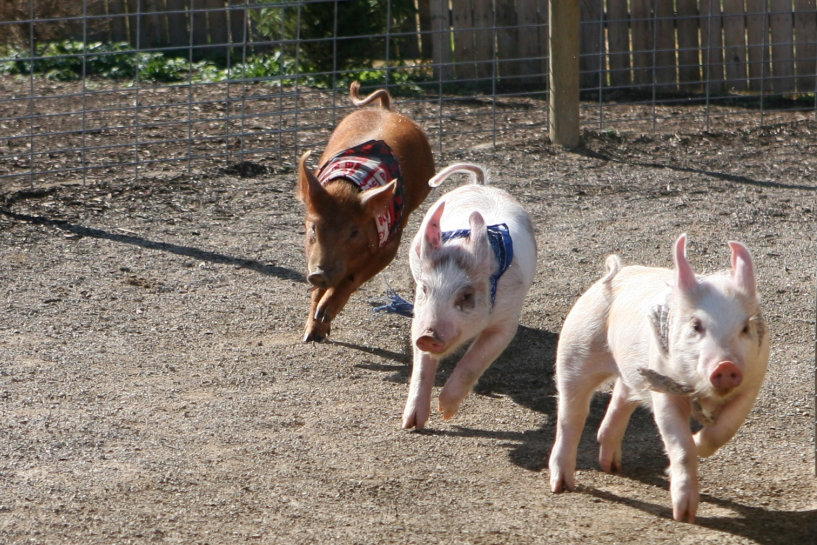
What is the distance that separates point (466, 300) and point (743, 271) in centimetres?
110

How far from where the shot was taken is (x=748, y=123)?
982 cm

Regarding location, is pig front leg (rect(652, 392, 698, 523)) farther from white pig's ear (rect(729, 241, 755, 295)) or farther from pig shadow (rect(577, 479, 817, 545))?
white pig's ear (rect(729, 241, 755, 295))

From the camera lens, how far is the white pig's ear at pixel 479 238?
3.74 meters

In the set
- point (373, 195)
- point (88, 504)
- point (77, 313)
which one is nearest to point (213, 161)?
point (77, 313)

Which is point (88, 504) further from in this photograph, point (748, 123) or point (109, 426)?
point (748, 123)

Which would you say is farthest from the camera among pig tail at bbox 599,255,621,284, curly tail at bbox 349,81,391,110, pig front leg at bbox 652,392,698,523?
curly tail at bbox 349,81,391,110

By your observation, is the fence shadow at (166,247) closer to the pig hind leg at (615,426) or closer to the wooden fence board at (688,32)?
the pig hind leg at (615,426)

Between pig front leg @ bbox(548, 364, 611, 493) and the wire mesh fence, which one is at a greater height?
the wire mesh fence

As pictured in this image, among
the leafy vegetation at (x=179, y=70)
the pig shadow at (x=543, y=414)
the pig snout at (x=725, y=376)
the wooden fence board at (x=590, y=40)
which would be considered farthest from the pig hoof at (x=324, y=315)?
the wooden fence board at (x=590, y=40)

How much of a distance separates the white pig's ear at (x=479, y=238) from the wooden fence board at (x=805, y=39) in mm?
7854

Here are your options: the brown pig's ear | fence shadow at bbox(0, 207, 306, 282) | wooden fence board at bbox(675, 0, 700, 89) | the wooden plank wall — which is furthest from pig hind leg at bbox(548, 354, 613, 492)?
wooden fence board at bbox(675, 0, 700, 89)

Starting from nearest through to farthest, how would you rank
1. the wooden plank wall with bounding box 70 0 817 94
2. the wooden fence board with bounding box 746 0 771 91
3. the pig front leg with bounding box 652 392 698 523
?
the pig front leg with bounding box 652 392 698 523, the wooden fence board with bounding box 746 0 771 91, the wooden plank wall with bounding box 70 0 817 94

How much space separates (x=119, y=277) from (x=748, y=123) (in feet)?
21.7

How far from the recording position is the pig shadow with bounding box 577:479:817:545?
3.10 m
